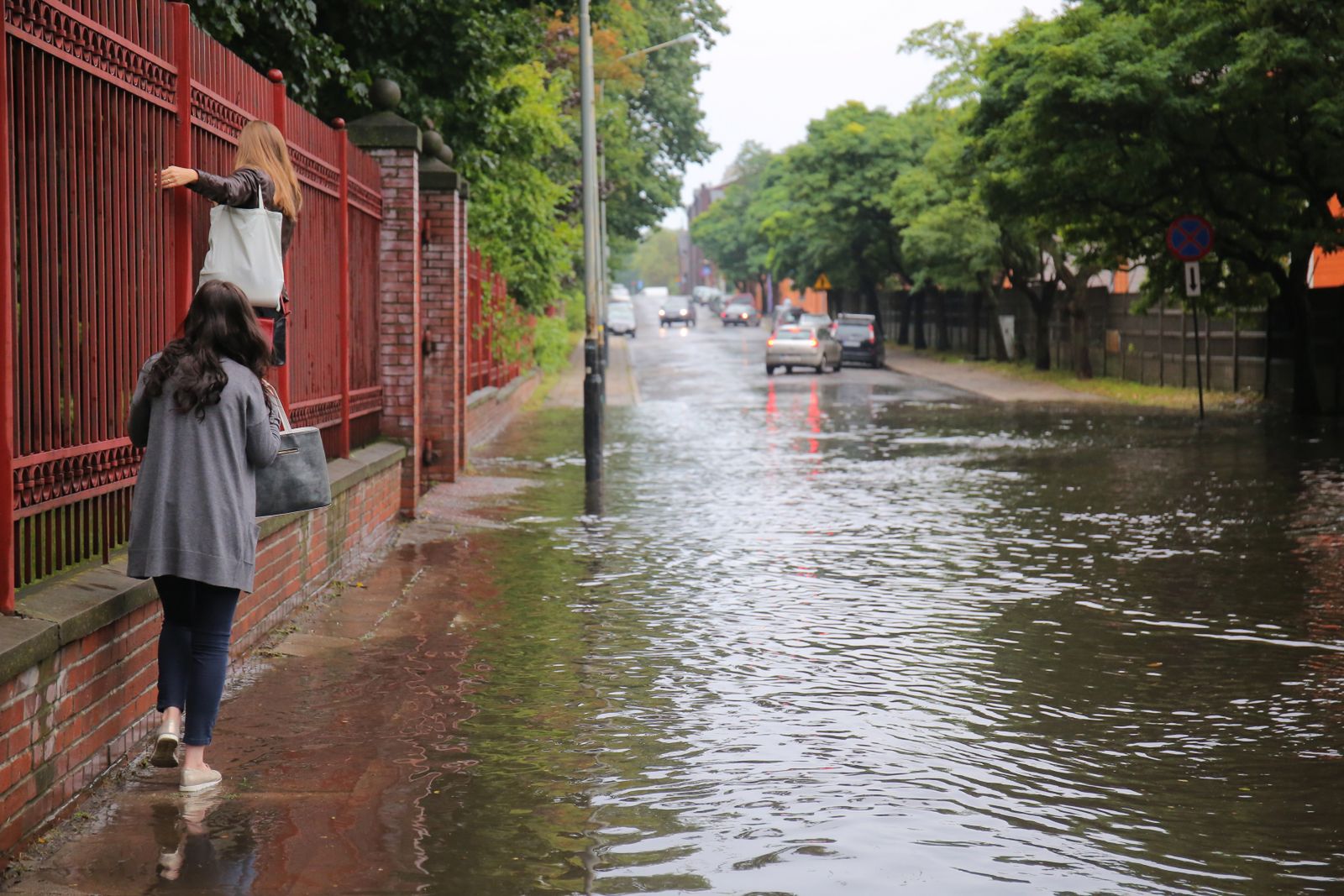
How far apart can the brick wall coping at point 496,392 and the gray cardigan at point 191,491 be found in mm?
14942

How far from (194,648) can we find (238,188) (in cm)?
205

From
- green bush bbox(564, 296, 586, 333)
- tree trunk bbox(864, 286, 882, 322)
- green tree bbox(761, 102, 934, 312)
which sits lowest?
green bush bbox(564, 296, 586, 333)

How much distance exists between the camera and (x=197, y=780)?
5.43m

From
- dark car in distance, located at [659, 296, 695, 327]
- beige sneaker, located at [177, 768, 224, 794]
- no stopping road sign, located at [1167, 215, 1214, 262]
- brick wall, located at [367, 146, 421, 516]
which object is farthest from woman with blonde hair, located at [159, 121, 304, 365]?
dark car in distance, located at [659, 296, 695, 327]

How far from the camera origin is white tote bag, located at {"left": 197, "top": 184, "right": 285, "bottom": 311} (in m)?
6.99

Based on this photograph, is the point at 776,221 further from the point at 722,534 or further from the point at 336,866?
the point at 336,866

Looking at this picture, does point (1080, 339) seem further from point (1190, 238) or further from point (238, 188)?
point (238, 188)

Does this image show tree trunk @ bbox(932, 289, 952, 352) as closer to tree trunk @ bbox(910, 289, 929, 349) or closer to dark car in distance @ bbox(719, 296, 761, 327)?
tree trunk @ bbox(910, 289, 929, 349)

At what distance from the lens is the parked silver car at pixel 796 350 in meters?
42.0

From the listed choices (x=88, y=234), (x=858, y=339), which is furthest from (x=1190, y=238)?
(x=858, y=339)

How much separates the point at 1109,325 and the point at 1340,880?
33.7m

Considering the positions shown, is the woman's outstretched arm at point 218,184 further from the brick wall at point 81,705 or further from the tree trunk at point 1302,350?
the tree trunk at point 1302,350

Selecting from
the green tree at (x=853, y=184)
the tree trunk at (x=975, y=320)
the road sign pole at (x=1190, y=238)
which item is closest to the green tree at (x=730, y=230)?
the green tree at (x=853, y=184)

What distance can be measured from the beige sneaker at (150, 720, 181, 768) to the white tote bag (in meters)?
2.06
